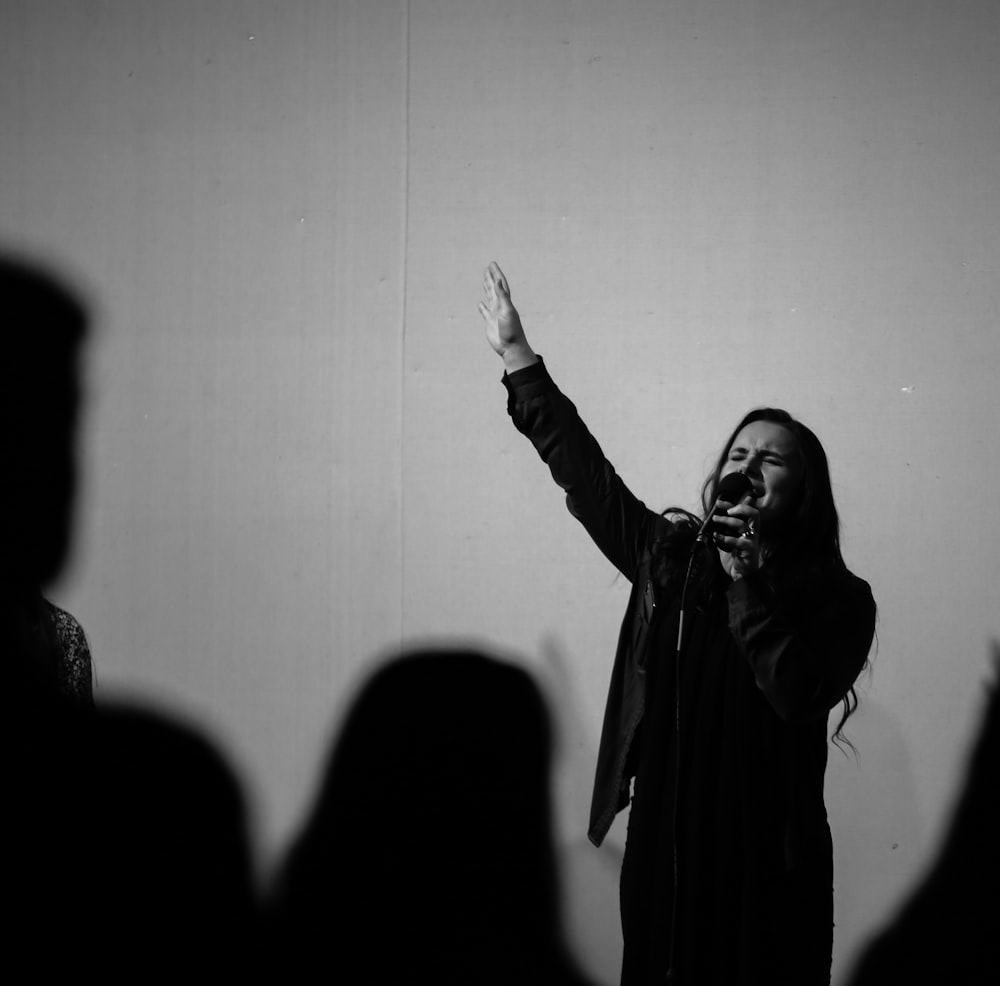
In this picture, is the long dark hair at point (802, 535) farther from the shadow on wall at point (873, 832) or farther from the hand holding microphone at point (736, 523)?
the shadow on wall at point (873, 832)

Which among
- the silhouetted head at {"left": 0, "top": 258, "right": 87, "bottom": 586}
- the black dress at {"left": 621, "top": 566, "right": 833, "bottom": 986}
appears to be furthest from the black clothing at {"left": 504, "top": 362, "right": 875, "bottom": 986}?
the silhouetted head at {"left": 0, "top": 258, "right": 87, "bottom": 586}

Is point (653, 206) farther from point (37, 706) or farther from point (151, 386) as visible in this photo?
point (37, 706)

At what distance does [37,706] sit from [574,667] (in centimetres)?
133

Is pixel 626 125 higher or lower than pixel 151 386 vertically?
higher

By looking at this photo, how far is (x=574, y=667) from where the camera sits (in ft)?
7.34

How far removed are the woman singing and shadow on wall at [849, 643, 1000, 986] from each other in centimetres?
72

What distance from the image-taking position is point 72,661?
1.19 m

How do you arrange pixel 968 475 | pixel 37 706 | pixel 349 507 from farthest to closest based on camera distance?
pixel 349 507
pixel 968 475
pixel 37 706

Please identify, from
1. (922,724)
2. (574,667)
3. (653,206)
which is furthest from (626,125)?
(922,724)

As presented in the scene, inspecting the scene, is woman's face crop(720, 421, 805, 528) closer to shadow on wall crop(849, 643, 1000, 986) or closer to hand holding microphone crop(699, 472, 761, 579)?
hand holding microphone crop(699, 472, 761, 579)

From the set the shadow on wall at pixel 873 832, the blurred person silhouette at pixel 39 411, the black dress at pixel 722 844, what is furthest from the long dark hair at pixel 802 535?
the blurred person silhouette at pixel 39 411

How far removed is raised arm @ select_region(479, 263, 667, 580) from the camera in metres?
1.62

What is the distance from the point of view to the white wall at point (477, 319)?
7.06 ft

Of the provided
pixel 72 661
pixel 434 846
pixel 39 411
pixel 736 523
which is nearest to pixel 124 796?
pixel 434 846
